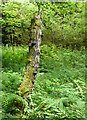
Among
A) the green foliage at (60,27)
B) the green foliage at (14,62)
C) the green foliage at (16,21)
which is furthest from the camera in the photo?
the green foliage at (60,27)

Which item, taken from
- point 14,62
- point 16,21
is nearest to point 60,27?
point 16,21

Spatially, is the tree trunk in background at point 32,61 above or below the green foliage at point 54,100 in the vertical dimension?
above

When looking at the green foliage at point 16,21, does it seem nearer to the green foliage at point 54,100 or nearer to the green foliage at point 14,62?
the green foliage at point 14,62

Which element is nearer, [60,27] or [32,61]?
[32,61]

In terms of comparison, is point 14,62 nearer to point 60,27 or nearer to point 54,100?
point 54,100

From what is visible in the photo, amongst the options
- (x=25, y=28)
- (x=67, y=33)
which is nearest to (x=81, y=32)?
(x=67, y=33)

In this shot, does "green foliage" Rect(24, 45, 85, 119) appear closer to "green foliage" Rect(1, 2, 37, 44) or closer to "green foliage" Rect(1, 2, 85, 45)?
"green foliage" Rect(1, 2, 37, 44)

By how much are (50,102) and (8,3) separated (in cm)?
599

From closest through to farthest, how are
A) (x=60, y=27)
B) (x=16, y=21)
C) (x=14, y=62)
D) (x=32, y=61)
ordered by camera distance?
1. (x=32, y=61)
2. (x=14, y=62)
3. (x=16, y=21)
4. (x=60, y=27)

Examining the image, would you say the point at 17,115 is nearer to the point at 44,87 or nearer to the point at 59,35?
the point at 44,87

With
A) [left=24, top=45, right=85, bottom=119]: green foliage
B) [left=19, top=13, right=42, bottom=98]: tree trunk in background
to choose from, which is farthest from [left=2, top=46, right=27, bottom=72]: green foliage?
[left=19, top=13, right=42, bottom=98]: tree trunk in background

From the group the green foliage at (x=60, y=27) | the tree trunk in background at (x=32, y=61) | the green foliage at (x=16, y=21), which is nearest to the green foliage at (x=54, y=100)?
the tree trunk in background at (x=32, y=61)

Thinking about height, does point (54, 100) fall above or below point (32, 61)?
below

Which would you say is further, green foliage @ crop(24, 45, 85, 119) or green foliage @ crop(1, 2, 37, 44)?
green foliage @ crop(1, 2, 37, 44)
